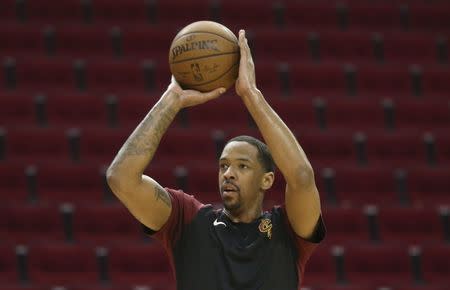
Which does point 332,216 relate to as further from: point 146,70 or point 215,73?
point 215,73

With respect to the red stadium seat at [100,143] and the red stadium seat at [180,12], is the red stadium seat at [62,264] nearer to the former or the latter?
the red stadium seat at [100,143]

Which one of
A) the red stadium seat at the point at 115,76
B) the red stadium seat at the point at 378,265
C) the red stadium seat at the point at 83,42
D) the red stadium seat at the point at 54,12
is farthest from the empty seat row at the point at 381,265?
the red stadium seat at the point at 54,12

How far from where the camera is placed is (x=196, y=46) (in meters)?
1.59

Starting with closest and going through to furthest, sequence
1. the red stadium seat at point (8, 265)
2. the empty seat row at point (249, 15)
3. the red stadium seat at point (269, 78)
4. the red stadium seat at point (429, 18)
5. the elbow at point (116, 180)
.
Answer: the elbow at point (116, 180), the red stadium seat at point (8, 265), the red stadium seat at point (269, 78), the empty seat row at point (249, 15), the red stadium seat at point (429, 18)

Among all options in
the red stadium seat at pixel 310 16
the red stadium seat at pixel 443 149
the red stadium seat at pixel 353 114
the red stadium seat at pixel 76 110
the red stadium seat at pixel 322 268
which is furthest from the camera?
the red stadium seat at pixel 310 16

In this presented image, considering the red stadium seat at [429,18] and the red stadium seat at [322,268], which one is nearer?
the red stadium seat at [322,268]

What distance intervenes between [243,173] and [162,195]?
0.16m

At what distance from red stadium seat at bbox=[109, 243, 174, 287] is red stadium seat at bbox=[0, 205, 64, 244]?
0.31 meters

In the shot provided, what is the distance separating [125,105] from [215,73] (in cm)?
268

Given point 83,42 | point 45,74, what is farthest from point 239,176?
point 83,42

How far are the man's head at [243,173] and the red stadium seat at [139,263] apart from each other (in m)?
1.87

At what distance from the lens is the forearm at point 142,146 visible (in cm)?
146

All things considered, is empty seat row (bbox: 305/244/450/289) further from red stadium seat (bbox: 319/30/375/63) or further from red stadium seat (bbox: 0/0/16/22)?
red stadium seat (bbox: 0/0/16/22)

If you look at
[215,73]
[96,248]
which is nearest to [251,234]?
[215,73]
